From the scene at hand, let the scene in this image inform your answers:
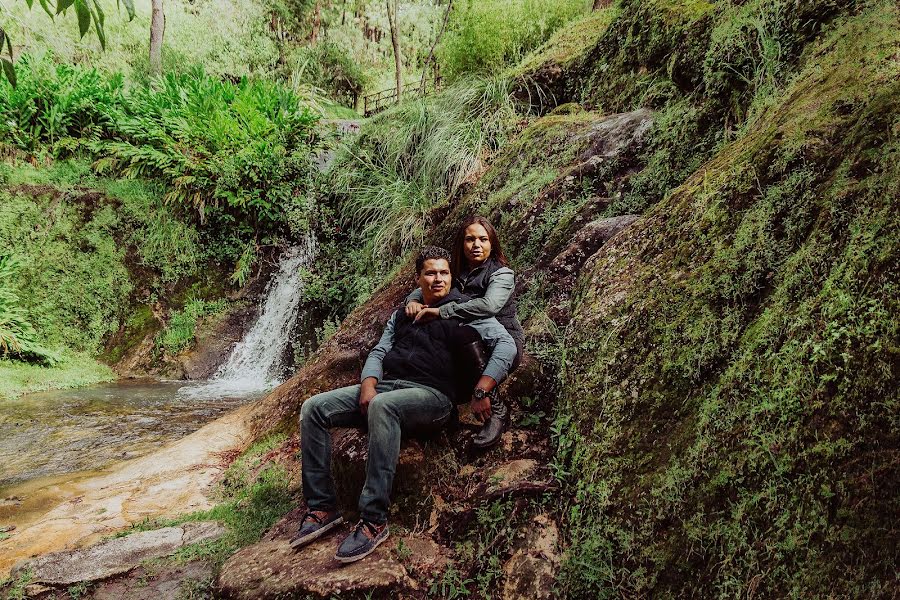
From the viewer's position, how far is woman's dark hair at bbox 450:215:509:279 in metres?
3.46

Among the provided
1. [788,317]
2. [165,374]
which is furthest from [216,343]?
[788,317]

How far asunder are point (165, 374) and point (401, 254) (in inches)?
183

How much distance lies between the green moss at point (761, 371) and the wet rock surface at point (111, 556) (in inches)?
89.5

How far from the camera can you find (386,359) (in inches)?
122

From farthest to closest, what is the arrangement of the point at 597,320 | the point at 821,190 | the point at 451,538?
1. the point at 597,320
2. the point at 451,538
3. the point at 821,190

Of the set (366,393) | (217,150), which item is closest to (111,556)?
(366,393)

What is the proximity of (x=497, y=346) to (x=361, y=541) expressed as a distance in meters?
1.19

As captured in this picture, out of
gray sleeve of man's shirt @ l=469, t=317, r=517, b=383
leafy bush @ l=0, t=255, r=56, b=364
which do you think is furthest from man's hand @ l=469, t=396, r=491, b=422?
leafy bush @ l=0, t=255, r=56, b=364

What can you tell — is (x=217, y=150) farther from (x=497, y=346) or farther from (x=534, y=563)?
(x=534, y=563)

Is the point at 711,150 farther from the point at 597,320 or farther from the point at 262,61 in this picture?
the point at 262,61

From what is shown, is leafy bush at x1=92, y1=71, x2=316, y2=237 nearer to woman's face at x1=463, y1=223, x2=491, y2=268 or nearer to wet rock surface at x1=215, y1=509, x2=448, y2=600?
woman's face at x1=463, y1=223, x2=491, y2=268

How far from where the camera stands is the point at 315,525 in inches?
106

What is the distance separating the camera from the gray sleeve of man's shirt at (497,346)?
2809 mm

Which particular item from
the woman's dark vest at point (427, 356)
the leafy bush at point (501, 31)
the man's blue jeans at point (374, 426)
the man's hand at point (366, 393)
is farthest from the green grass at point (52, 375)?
the leafy bush at point (501, 31)
